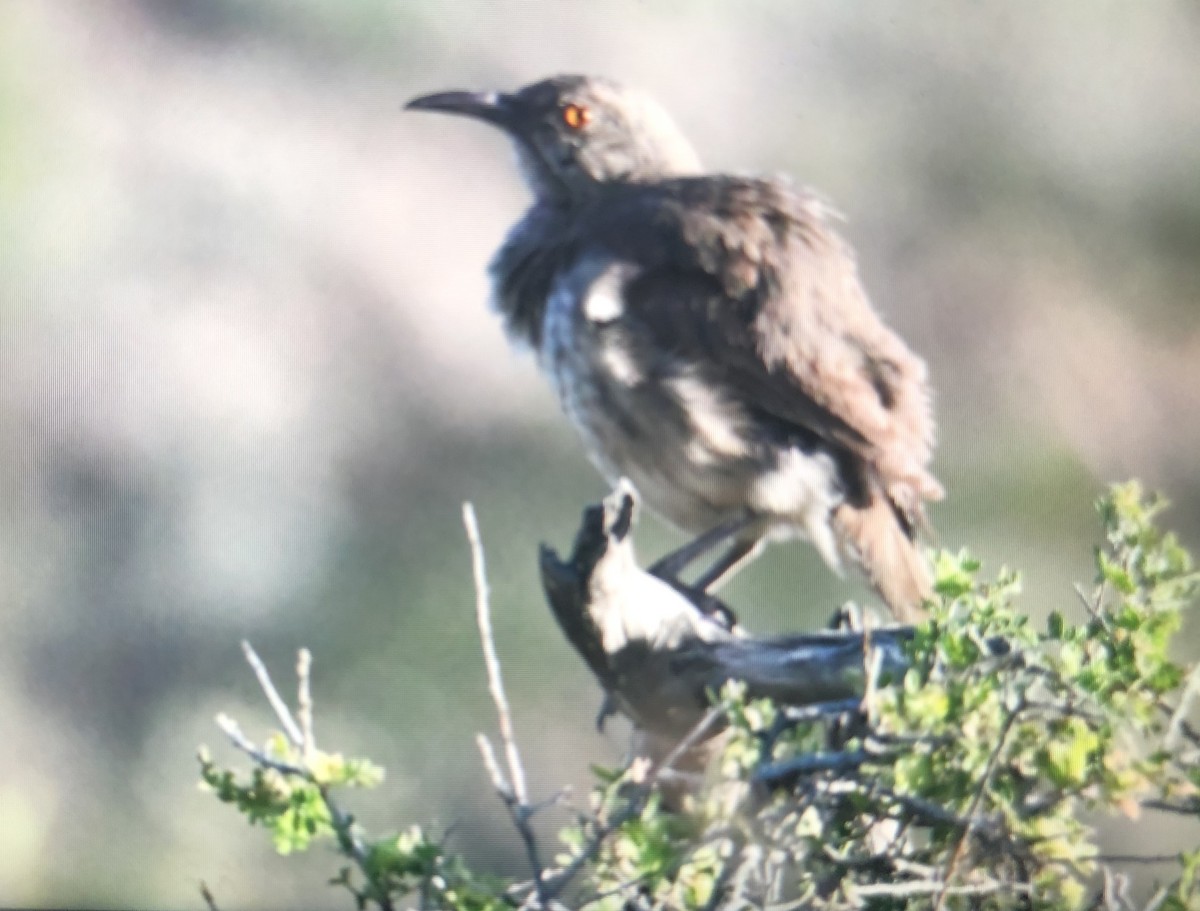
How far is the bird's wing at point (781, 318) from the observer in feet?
6.98

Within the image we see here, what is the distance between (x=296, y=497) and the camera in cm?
219

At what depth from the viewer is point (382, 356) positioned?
221 cm

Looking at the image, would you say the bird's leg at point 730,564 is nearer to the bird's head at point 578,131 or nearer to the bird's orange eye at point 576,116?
the bird's head at point 578,131

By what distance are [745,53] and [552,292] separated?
17.9 inches

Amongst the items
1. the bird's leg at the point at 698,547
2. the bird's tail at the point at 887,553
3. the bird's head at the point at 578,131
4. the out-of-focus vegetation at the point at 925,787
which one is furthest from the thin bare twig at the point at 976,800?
the bird's head at the point at 578,131

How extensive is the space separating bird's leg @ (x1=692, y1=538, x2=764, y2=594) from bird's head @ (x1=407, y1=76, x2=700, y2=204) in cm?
60

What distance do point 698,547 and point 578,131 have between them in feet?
2.29

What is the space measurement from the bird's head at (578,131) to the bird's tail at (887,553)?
62 centimetres

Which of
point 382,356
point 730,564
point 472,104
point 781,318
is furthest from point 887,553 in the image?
point 472,104

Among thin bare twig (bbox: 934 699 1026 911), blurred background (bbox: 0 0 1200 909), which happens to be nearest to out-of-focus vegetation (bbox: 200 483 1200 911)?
thin bare twig (bbox: 934 699 1026 911)

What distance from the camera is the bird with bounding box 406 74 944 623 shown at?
2.14 m

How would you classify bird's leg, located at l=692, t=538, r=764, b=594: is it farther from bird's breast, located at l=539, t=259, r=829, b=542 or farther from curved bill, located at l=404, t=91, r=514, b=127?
curved bill, located at l=404, t=91, r=514, b=127

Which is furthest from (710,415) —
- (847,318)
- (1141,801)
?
(1141,801)

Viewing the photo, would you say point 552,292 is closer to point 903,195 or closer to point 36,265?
point 903,195
